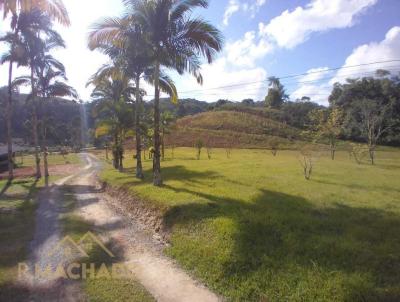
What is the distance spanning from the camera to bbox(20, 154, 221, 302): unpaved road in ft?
22.1

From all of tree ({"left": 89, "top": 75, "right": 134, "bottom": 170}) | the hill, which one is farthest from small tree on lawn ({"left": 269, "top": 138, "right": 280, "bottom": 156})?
tree ({"left": 89, "top": 75, "right": 134, "bottom": 170})

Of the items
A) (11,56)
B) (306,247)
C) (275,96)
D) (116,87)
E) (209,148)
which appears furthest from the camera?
(275,96)

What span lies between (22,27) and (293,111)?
89444 millimetres

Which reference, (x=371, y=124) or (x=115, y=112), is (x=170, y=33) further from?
(x=371, y=124)

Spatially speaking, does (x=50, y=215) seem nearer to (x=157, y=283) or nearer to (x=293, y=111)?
(x=157, y=283)

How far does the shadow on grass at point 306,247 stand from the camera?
6391 mm

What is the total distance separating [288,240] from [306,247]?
1.75 ft

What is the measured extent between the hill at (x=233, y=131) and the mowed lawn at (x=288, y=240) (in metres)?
51.1

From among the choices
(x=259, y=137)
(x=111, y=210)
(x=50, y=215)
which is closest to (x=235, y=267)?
(x=111, y=210)

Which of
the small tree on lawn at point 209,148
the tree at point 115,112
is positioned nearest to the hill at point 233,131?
the small tree on lawn at point 209,148

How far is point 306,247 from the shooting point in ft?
25.7

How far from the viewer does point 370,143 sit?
33156 millimetres

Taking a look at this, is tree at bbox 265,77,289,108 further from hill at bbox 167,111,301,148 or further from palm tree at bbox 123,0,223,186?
palm tree at bbox 123,0,223,186

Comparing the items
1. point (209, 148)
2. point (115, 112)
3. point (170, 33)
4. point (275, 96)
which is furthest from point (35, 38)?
point (275, 96)
